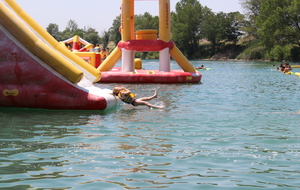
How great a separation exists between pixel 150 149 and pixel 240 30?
76.0 meters

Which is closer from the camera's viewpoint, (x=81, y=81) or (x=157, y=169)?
(x=157, y=169)

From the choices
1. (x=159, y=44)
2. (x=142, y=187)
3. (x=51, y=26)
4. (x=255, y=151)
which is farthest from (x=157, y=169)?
(x=51, y=26)

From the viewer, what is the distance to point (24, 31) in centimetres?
1047

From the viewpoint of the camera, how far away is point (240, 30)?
3172 inches

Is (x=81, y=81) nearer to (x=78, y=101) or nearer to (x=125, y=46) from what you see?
(x=78, y=101)

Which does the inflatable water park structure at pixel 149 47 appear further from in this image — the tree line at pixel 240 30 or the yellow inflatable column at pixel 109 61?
the tree line at pixel 240 30

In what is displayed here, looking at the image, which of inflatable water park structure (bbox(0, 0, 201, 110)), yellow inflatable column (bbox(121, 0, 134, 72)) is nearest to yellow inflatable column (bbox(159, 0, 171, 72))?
yellow inflatable column (bbox(121, 0, 134, 72))

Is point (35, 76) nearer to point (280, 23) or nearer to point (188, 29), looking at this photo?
point (280, 23)

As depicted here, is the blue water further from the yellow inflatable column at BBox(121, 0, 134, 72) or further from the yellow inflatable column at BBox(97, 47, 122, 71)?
the yellow inflatable column at BBox(97, 47, 122, 71)

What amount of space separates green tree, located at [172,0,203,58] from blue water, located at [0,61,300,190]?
74.6 metres

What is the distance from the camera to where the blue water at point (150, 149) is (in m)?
5.37

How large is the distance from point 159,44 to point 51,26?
115999mm

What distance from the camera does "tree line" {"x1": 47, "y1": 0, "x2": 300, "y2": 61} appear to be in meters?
59.8

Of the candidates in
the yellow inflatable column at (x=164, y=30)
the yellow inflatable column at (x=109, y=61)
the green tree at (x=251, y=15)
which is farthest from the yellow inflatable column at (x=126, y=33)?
the green tree at (x=251, y=15)
